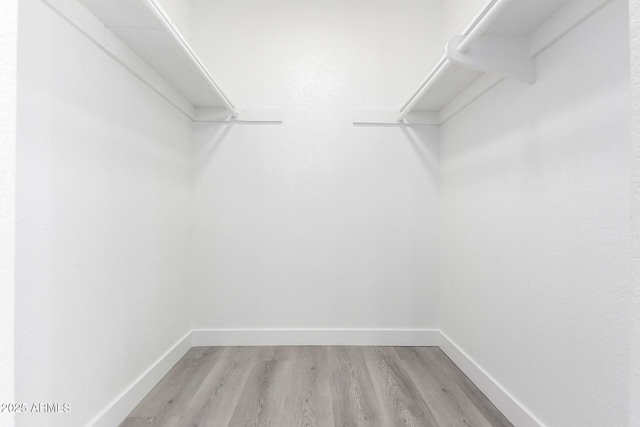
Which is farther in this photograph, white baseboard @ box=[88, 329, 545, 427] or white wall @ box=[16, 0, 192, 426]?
white baseboard @ box=[88, 329, 545, 427]

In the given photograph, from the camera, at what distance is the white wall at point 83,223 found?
1.05 metres

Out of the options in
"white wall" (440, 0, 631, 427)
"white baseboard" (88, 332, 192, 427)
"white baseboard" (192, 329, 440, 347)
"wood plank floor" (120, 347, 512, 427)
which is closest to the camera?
"white wall" (440, 0, 631, 427)

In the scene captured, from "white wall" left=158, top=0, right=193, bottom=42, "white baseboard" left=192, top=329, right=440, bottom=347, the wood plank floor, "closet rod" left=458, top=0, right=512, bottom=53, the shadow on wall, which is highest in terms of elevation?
"white wall" left=158, top=0, right=193, bottom=42

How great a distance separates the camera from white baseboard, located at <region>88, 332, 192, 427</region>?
1411mm

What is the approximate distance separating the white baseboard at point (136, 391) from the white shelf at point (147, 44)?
5.26 feet

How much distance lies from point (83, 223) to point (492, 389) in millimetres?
2127

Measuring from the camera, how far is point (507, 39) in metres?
1.45

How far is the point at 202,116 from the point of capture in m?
2.42

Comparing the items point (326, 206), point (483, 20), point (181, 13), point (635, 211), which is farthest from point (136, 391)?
point (181, 13)

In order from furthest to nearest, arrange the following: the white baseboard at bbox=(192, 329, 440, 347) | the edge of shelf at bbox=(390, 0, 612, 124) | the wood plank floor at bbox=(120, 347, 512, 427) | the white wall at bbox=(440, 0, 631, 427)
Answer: the white baseboard at bbox=(192, 329, 440, 347) → the wood plank floor at bbox=(120, 347, 512, 427) → the edge of shelf at bbox=(390, 0, 612, 124) → the white wall at bbox=(440, 0, 631, 427)

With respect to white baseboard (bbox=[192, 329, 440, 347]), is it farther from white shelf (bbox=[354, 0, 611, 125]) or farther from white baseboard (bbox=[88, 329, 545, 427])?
white shelf (bbox=[354, 0, 611, 125])

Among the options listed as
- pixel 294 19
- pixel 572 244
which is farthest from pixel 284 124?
pixel 572 244

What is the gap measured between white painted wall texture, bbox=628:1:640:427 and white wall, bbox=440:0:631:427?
0.73 metres

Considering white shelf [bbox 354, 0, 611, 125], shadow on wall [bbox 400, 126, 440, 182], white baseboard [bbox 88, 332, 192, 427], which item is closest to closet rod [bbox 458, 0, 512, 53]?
white shelf [bbox 354, 0, 611, 125]
